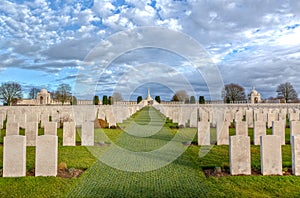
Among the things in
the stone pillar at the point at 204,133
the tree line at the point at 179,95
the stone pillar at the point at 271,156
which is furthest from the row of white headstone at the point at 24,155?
the tree line at the point at 179,95

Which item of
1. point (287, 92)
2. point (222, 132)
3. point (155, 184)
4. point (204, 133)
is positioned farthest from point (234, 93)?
point (155, 184)

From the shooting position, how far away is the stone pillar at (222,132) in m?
10.4

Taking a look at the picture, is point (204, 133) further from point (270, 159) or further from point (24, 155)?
point (24, 155)

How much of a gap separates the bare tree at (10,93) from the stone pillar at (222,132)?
47.8 meters

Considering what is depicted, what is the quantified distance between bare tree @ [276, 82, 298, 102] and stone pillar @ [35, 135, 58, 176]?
2204 inches

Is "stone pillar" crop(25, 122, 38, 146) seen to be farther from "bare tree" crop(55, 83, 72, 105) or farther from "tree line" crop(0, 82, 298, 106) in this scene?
"bare tree" crop(55, 83, 72, 105)

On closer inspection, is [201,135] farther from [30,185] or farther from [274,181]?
[30,185]

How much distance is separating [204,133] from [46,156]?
20.4 ft

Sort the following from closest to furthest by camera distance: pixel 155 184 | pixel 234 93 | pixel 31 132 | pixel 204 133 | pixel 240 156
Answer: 1. pixel 155 184
2. pixel 240 156
3. pixel 31 132
4. pixel 204 133
5. pixel 234 93

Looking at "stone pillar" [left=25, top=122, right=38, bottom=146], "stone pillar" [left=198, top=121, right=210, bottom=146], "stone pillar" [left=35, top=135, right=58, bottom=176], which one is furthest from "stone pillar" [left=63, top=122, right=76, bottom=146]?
"stone pillar" [left=198, top=121, right=210, bottom=146]

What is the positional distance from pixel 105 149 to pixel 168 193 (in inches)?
203

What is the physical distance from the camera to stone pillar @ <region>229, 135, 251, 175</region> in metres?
6.42

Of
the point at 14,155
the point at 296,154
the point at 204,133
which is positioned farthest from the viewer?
the point at 204,133

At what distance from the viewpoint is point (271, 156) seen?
249 inches
